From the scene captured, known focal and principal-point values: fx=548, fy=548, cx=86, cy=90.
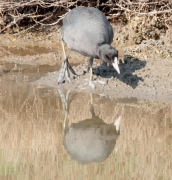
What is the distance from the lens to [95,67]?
819cm

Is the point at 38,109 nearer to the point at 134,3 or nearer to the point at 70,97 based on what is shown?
the point at 70,97

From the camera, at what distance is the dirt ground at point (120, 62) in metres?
7.38

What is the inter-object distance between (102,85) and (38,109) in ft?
3.86

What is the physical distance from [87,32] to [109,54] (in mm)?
549

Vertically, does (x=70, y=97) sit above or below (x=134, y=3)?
below

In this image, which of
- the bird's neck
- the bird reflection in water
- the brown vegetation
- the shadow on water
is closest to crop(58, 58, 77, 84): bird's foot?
the shadow on water

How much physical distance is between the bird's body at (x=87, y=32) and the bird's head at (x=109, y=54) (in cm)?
13

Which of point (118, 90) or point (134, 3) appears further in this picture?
point (134, 3)

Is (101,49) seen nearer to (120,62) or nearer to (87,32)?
(87,32)

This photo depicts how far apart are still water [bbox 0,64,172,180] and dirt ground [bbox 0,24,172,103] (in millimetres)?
287

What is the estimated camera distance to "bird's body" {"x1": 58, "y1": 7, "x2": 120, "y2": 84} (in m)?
6.66

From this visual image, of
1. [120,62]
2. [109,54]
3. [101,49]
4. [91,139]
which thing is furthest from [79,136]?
[120,62]

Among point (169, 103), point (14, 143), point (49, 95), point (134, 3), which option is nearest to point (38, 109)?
point (49, 95)

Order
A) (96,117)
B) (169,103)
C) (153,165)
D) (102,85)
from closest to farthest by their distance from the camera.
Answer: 1. (153,165)
2. (96,117)
3. (169,103)
4. (102,85)
